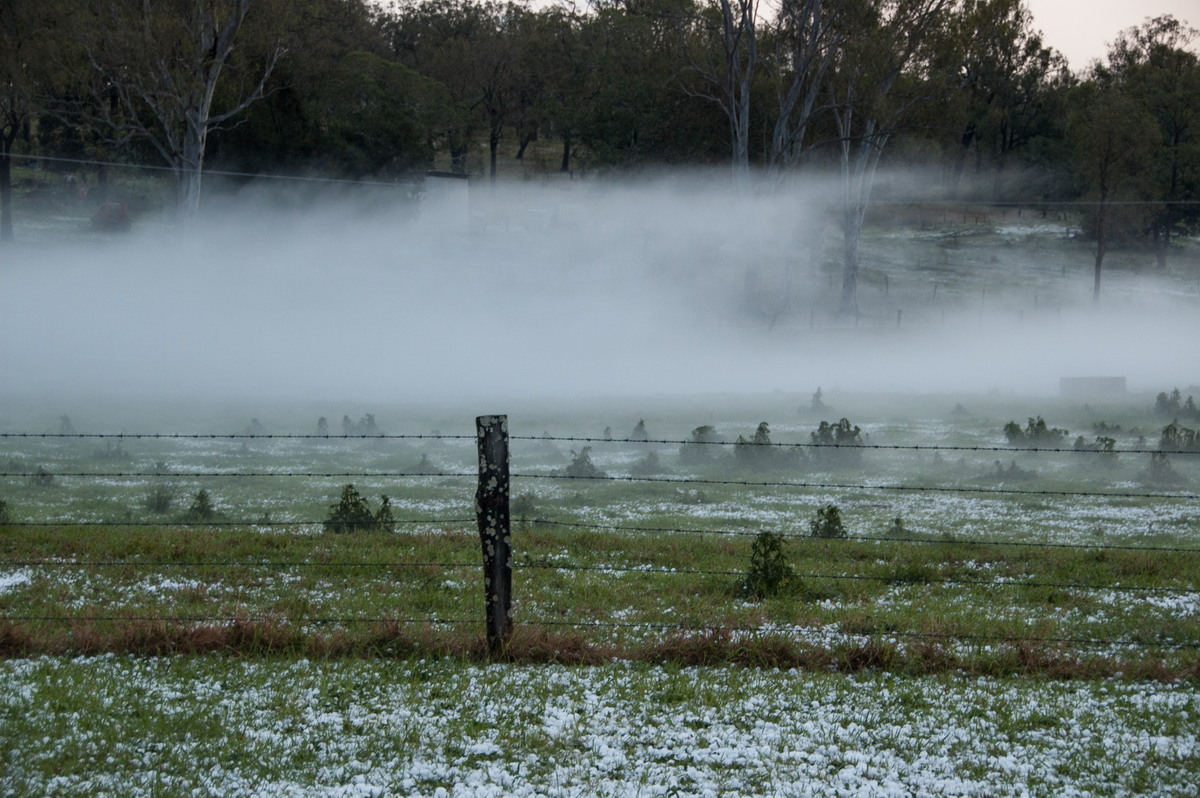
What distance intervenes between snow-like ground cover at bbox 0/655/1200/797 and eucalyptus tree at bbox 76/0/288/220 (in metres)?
36.1

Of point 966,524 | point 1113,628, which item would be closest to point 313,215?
Result: point 966,524

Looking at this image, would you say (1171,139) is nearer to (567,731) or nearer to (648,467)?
(648,467)

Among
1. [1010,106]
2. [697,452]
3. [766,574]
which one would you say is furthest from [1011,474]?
[1010,106]

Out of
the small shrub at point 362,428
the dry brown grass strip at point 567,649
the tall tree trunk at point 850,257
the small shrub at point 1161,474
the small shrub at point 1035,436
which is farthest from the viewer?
the tall tree trunk at point 850,257

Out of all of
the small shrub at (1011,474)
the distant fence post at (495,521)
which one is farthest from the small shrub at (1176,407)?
the distant fence post at (495,521)

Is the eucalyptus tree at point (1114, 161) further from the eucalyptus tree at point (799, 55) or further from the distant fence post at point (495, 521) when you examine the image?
the distant fence post at point (495, 521)

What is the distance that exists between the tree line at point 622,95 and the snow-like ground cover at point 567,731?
36116 millimetres

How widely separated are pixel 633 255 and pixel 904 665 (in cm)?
5432

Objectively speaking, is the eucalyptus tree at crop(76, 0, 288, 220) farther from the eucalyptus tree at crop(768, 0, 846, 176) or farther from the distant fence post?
the distant fence post

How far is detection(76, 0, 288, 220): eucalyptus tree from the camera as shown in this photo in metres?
37.9

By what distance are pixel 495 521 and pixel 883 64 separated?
38.8 meters

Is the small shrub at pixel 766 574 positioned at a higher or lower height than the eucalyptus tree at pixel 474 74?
lower

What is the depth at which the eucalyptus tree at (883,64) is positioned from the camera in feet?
134

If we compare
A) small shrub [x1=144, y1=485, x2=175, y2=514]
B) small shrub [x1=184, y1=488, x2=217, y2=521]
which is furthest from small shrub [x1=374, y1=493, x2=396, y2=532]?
small shrub [x1=144, y1=485, x2=175, y2=514]
